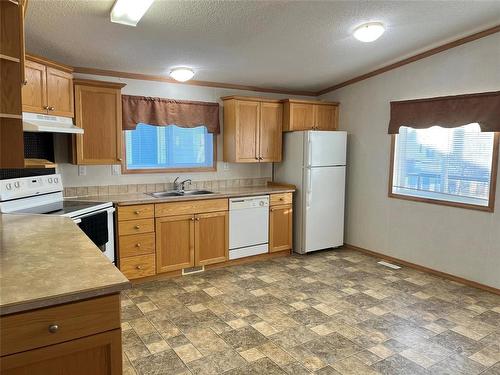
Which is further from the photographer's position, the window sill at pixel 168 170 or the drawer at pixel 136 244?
the window sill at pixel 168 170

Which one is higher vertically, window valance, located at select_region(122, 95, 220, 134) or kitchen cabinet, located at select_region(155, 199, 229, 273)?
window valance, located at select_region(122, 95, 220, 134)

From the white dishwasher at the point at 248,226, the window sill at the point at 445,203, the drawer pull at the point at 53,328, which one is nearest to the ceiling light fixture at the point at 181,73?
the white dishwasher at the point at 248,226

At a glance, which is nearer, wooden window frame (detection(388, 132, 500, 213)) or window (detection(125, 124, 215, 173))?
wooden window frame (detection(388, 132, 500, 213))

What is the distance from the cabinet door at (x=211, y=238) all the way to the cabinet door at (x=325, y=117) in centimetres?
193

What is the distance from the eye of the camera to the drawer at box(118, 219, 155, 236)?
12.0ft

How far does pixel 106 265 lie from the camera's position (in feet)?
5.07

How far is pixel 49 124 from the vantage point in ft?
10.3

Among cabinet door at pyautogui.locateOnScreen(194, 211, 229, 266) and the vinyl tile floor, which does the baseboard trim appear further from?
cabinet door at pyautogui.locateOnScreen(194, 211, 229, 266)

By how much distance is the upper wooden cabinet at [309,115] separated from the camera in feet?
16.1

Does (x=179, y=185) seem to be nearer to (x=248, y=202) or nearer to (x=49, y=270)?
(x=248, y=202)

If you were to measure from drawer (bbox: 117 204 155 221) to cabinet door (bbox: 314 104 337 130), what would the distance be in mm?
2585

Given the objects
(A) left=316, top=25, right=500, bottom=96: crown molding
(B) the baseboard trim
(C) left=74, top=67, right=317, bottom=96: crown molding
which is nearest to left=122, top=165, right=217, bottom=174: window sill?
(C) left=74, top=67, right=317, bottom=96: crown molding

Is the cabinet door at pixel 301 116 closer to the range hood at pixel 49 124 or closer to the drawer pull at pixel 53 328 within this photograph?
the range hood at pixel 49 124

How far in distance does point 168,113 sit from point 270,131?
134 centimetres
